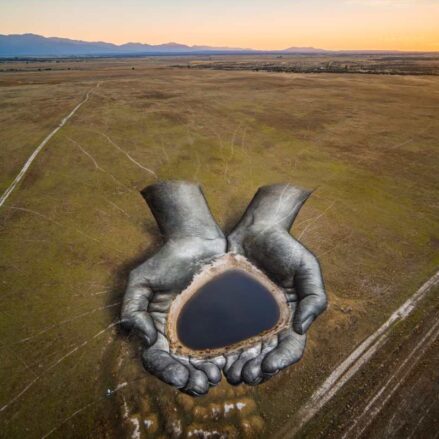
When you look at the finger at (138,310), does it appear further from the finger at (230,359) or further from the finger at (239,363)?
the finger at (239,363)

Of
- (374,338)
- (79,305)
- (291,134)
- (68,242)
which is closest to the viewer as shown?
(374,338)

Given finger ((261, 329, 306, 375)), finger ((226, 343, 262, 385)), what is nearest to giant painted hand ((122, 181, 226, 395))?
finger ((226, 343, 262, 385))

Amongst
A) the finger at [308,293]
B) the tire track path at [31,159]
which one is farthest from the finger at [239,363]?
the tire track path at [31,159]

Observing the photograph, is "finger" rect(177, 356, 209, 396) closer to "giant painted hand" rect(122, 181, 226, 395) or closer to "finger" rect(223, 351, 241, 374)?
"giant painted hand" rect(122, 181, 226, 395)

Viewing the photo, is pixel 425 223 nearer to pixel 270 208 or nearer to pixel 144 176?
pixel 270 208

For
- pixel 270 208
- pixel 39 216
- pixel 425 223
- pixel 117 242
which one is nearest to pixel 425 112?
pixel 425 223

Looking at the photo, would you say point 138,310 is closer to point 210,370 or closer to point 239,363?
point 210,370
